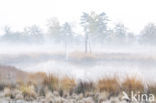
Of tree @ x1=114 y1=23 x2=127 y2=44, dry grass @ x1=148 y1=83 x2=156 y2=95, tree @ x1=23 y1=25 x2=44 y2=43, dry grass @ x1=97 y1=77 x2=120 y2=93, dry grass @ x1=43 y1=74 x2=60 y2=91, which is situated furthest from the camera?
tree @ x1=23 y1=25 x2=44 y2=43

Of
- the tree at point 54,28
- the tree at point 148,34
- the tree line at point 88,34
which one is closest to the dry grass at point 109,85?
the tree line at point 88,34

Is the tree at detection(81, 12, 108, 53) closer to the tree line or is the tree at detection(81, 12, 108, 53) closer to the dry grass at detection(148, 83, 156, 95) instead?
the tree line

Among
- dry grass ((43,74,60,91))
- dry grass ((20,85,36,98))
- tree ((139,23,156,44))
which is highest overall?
tree ((139,23,156,44))

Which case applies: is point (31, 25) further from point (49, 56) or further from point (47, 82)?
point (47, 82)

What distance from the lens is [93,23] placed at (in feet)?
55.8

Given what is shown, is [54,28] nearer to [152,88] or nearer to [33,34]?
[33,34]

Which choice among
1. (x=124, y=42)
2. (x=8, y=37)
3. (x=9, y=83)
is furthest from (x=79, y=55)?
(x=9, y=83)

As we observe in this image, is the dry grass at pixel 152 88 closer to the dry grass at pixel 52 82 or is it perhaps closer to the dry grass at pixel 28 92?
the dry grass at pixel 52 82

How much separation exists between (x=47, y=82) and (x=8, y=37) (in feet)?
49.4

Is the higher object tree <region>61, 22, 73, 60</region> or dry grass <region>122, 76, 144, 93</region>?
tree <region>61, 22, 73, 60</region>

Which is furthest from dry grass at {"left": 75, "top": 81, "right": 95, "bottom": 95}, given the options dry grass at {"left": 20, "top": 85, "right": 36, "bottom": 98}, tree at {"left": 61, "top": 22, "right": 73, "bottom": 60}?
tree at {"left": 61, "top": 22, "right": 73, "bottom": 60}

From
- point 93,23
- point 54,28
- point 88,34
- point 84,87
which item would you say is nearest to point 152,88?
point 84,87

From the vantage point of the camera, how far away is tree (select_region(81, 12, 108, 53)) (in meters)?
16.9

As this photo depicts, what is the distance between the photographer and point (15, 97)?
12.3 feet
